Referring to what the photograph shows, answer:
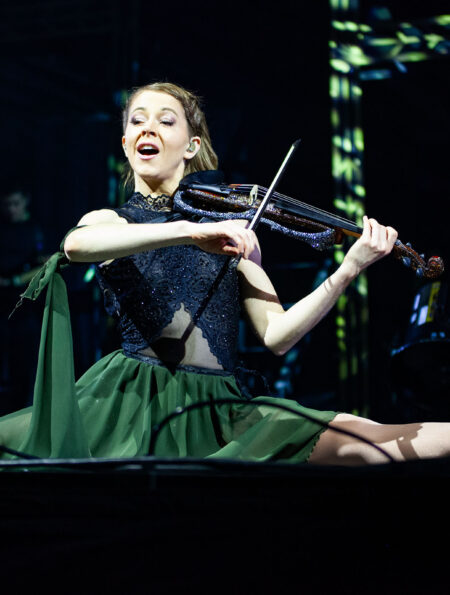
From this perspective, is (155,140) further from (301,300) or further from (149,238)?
(301,300)

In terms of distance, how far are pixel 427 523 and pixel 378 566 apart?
0.52 feet

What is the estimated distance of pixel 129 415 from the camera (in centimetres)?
143

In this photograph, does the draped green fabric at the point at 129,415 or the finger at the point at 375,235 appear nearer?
the draped green fabric at the point at 129,415

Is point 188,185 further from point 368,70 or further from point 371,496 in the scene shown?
point 368,70

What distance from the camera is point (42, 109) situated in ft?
15.2

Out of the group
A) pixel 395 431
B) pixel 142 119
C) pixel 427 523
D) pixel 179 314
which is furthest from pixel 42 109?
pixel 427 523

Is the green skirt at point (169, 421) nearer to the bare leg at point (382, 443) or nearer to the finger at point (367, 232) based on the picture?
the bare leg at point (382, 443)

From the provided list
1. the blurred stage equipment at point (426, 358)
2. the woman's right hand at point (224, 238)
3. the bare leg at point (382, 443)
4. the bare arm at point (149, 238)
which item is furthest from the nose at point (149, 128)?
the blurred stage equipment at point (426, 358)

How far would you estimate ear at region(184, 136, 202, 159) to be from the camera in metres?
1.74

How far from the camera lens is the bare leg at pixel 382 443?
4.02 ft

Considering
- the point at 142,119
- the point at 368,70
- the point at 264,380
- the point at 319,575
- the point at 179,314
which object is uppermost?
the point at 368,70

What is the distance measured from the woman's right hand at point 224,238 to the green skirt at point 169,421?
29 cm

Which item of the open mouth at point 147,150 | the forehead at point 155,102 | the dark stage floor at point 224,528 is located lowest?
the dark stage floor at point 224,528

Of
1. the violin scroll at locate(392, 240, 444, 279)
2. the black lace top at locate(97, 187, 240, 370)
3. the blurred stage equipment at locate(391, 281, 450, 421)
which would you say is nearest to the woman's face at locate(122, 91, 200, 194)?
the black lace top at locate(97, 187, 240, 370)
